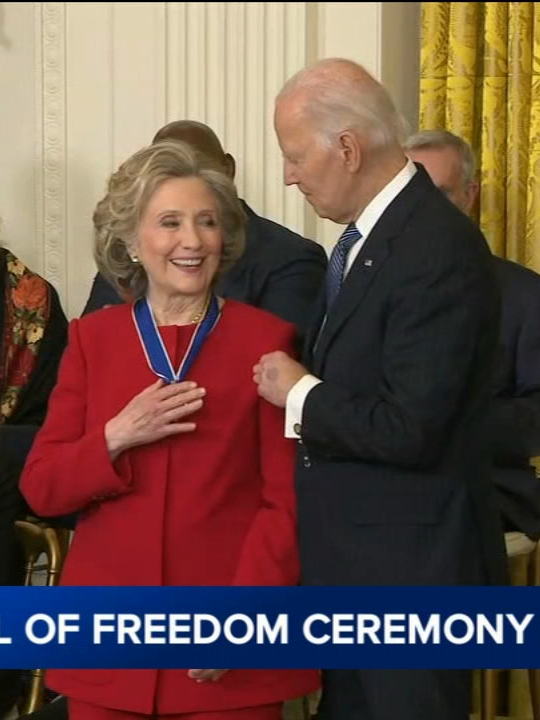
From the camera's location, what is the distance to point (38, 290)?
3912mm

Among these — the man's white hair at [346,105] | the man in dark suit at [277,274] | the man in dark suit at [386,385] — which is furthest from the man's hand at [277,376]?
the man in dark suit at [277,274]

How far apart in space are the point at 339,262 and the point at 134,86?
2051 millimetres

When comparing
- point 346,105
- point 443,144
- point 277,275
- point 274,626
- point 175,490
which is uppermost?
point 443,144

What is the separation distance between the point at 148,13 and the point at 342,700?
2.50m

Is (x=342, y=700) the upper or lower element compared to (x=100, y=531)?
lower

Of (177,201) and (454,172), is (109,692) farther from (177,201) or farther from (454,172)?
(454,172)

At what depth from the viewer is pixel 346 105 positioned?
98.0 inches

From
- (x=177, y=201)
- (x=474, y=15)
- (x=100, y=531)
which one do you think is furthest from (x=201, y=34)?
(x=100, y=531)

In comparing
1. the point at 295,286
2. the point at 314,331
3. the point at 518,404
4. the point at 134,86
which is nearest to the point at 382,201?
the point at 314,331

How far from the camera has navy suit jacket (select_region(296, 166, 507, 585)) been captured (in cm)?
238

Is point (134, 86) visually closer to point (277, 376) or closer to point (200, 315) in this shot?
point (200, 315)

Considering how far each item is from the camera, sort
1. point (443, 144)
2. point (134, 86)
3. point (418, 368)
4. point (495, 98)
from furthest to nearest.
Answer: point (134, 86) → point (495, 98) → point (443, 144) → point (418, 368)

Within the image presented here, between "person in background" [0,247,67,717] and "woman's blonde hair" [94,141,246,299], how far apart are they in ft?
3.11

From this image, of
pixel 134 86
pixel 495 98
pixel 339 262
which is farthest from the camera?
pixel 134 86
